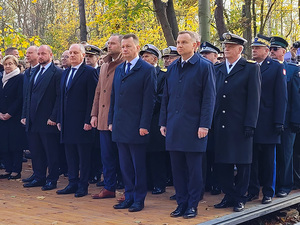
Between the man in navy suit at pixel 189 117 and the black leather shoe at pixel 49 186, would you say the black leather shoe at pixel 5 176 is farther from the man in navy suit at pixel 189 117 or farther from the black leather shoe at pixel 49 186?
the man in navy suit at pixel 189 117

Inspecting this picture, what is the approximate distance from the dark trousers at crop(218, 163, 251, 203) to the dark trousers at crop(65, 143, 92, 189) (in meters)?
2.05

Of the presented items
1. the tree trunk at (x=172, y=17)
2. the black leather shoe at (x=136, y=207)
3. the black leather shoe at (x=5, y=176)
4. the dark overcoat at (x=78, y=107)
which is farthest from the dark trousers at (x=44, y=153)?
the tree trunk at (x=172, y=17)

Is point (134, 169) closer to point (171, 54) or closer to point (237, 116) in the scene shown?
point (237, 116)

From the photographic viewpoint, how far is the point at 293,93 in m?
7.89

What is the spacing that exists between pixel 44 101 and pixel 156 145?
189 cm

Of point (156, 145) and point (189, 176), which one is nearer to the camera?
point (189, 176)

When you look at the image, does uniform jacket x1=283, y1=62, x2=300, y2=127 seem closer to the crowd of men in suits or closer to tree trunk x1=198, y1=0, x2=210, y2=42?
the crowd of men in suits

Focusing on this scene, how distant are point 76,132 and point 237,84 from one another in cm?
248

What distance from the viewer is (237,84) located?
6.72 meters

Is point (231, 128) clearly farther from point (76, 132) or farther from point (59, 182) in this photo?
point (59, 182)

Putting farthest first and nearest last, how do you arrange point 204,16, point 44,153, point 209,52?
1. point 204,16
2. point 44,153
3. point 209,52

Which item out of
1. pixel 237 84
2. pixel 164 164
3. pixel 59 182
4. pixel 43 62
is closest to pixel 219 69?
pixel 237 84

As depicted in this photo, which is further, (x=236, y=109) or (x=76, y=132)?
(x=76, y=132)

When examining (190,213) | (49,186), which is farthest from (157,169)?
(190,213)
